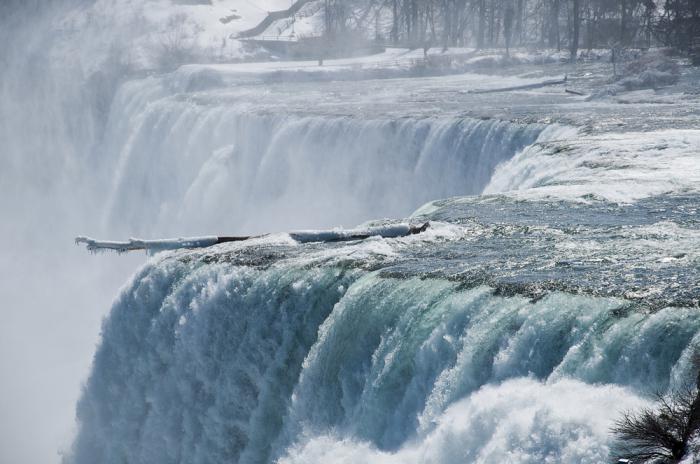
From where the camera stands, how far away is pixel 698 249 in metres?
13.7

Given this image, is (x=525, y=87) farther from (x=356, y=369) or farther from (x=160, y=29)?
(x=160, y=29)

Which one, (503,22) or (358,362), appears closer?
(358,362)

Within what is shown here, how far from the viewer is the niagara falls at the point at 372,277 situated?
10.0 m

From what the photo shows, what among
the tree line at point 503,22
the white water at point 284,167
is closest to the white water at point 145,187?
the white water at point 284,167

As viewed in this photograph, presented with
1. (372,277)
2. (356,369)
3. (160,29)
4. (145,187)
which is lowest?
(145,187)

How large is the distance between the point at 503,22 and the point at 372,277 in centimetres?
7387

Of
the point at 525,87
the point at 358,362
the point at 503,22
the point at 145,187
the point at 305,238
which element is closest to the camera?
the point at 358,362

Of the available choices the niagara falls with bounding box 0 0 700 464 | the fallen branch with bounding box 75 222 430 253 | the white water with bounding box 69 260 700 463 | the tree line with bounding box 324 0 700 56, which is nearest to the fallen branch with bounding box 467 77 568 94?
the niagara falls with bounding box 0 0 700 464

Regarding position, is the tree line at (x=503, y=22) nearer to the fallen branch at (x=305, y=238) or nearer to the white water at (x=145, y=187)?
the white water at (x=145, y=187)

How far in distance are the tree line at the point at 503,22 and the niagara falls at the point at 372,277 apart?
18114 millimetres

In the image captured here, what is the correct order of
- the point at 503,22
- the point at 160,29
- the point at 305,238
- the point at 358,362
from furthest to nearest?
the point at 503,22
the point at 160,29
the point at 305,238
the point at 358,362

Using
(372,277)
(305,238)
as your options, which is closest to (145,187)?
(305,238)

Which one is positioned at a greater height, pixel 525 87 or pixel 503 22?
pixel 503 22

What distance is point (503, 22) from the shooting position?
3292 inches
